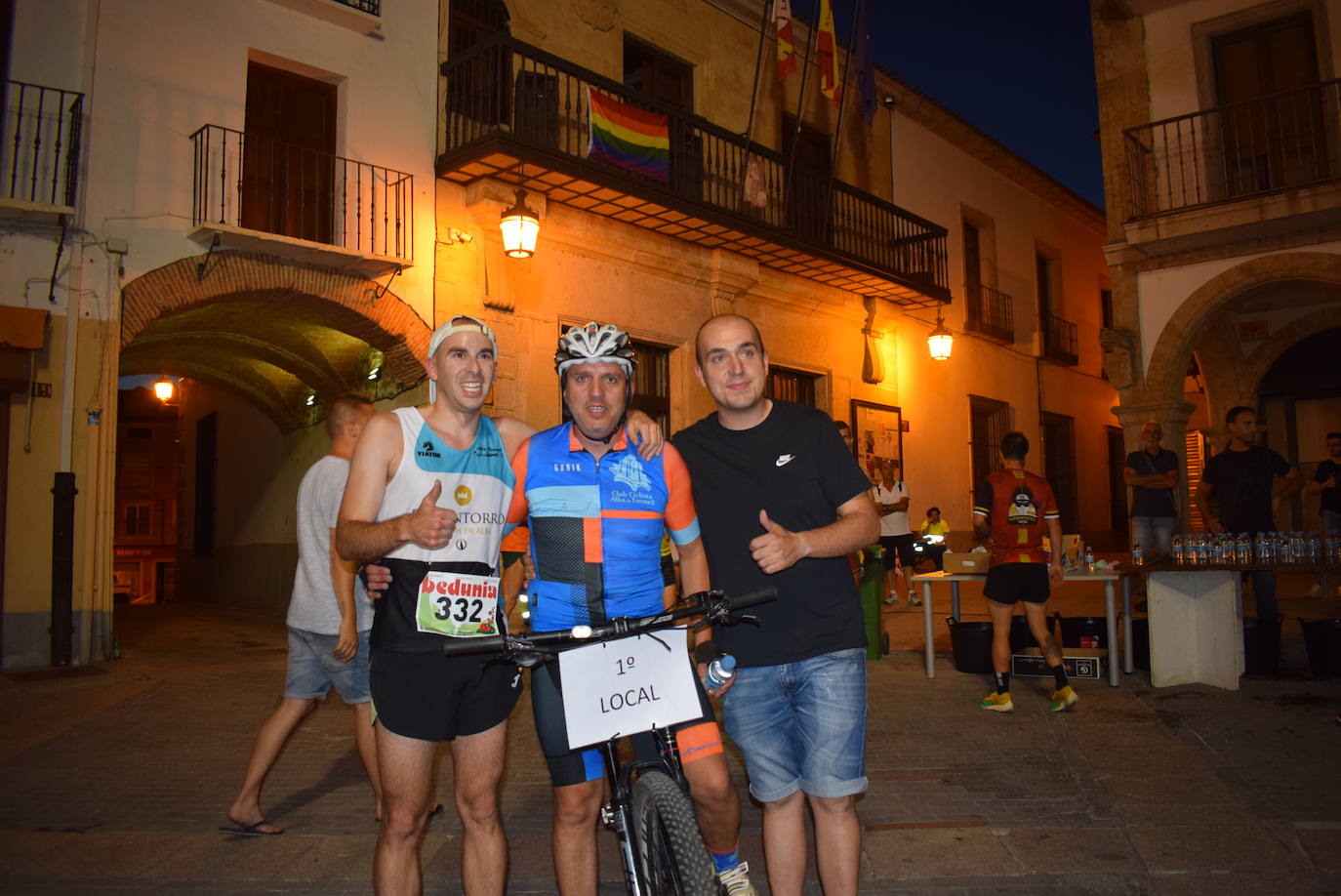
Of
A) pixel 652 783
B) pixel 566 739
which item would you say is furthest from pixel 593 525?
pixel 652 783

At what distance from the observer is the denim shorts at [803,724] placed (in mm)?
2902

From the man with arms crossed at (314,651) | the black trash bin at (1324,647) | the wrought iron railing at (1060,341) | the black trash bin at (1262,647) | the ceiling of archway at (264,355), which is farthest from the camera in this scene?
the wrought iron railing at (1060,341)

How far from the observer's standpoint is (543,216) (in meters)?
11.8

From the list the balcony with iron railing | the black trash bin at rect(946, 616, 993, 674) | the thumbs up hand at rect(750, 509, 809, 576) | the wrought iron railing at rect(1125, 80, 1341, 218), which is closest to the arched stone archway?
the balcony with iron railing

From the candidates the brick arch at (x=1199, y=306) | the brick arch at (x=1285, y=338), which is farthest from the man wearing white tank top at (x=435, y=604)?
the brick arch at (x=1285, y=338)

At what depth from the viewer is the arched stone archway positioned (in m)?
9.34

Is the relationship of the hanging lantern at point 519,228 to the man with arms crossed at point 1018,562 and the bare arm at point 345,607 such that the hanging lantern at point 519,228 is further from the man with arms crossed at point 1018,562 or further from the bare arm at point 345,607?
the bare arm at point 345,607

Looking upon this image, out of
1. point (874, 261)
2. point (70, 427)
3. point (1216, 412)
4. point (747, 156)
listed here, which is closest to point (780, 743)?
point (70, 427)

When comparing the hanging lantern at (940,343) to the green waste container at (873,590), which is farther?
the hanging lantern at (940,343)

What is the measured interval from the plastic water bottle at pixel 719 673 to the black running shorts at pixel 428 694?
0.68 meters

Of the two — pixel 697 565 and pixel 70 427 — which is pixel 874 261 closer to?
pixel 70 427

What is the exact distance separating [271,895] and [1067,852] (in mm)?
3204

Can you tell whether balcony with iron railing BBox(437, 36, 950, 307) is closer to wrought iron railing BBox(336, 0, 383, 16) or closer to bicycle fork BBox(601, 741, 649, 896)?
wrought iron railing BBox(336, 0, 383, 16)

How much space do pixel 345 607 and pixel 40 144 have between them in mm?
7152
